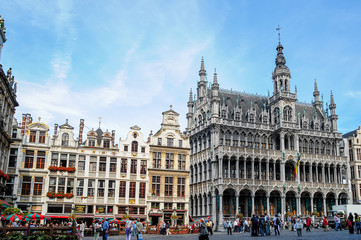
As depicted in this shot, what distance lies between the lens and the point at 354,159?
233ft

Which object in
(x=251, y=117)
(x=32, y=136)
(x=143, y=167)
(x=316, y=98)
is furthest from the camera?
(x=316, y=98)

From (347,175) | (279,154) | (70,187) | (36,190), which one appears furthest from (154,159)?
(347,175)

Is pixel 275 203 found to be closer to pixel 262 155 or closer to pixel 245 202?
pixel 245 202

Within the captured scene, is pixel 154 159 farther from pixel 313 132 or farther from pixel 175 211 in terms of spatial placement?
pixel 313 132

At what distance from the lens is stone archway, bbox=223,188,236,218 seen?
57.9 m

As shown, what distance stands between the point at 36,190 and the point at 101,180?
7.72 metres

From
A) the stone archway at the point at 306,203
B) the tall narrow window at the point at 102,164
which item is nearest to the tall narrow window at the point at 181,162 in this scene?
the tall narrow window at the point at 102,164

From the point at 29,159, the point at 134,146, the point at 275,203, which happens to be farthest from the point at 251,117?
the point at 29,159

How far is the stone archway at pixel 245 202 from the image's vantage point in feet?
191

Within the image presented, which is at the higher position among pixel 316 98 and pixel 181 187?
pixel 316 98

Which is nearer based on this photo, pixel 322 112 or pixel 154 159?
pixel 154 159

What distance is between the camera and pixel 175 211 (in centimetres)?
4981

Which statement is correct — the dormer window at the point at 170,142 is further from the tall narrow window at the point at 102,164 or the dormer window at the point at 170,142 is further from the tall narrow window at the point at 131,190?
the tall narrow window at the point at 102,164

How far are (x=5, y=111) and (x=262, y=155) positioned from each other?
1508 inches
